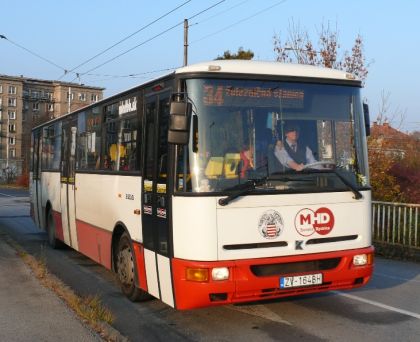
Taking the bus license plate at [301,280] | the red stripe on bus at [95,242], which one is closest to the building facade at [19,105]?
the red stripe on bus at [95,242]

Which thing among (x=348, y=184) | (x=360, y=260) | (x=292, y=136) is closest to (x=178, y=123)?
(x=292, y=136)

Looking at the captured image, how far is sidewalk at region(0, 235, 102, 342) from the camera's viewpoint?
5.38m

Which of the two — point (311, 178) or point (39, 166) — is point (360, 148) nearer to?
point (311, 178)

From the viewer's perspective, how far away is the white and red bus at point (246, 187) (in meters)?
5.71

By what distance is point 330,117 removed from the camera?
636 cm

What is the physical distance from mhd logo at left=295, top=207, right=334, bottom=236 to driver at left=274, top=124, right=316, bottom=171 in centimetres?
50

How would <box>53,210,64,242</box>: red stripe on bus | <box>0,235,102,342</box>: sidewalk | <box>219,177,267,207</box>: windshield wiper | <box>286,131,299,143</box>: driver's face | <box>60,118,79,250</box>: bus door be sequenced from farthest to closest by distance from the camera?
1. <box>53,210,64,242</box>: red stripe on bus
2. <box>60,118,79,250</box>: bus door
3. <box>286,131,299,143</box>: driver's face
4. <box>219,177,267,207</box>: windshield wiper
5. <box>0,235,102,342</box>: sidewalk

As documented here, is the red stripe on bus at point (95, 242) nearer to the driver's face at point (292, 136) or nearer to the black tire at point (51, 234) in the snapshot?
the black tire at point (51, 234)

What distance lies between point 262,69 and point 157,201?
1.87 meters

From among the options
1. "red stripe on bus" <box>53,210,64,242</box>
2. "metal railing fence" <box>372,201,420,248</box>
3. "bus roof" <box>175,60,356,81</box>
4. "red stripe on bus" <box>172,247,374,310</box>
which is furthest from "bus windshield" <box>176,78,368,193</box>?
"red stripe on bus" <box>53,210,64,242</box>

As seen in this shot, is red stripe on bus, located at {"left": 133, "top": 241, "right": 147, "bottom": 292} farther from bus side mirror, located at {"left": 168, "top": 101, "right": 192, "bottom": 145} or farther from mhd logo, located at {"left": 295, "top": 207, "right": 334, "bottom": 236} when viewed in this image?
mhd logo, located at {"left": 295, "top": 207, "right": 334, "bottom": 236}

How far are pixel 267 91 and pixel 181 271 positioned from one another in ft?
7.02

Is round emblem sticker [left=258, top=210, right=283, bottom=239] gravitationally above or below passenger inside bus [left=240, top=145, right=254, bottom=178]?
below

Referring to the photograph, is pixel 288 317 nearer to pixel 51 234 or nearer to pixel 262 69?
pixel 262 69
